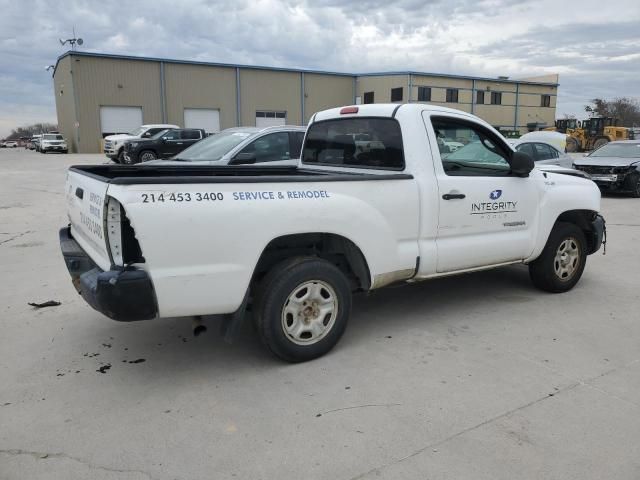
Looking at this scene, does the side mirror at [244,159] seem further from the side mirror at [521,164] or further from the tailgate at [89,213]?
the side mirror at [521,164]

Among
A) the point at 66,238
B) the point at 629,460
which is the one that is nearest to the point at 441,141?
the point at 629,460

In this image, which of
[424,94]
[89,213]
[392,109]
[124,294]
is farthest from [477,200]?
[424,94]

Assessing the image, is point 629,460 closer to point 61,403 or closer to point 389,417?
point 389,417

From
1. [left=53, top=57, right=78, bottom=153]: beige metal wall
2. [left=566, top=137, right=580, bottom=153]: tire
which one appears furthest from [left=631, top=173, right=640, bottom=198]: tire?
[left=53, top=57, right=78, bottom=153]: beige metal wall

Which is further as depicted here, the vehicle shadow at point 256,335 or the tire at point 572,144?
the tire at point 572,144

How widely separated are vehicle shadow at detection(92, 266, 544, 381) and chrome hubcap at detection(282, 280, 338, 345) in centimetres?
28

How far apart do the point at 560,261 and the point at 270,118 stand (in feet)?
131

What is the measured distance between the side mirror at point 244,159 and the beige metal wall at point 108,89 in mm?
31992

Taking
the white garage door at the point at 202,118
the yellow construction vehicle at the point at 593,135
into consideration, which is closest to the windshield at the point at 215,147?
the white garage door at the point at 202,118

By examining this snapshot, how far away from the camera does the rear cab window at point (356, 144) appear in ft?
14.9

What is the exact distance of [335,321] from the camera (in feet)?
13.3

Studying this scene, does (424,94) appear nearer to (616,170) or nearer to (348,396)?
(616,170)

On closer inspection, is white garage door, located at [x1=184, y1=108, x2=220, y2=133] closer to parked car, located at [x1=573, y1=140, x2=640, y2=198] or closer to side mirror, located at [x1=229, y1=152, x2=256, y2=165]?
parked car, located at [x1=573, y1=140, x2=640, y2=198]

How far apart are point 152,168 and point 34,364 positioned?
194 centimetres
